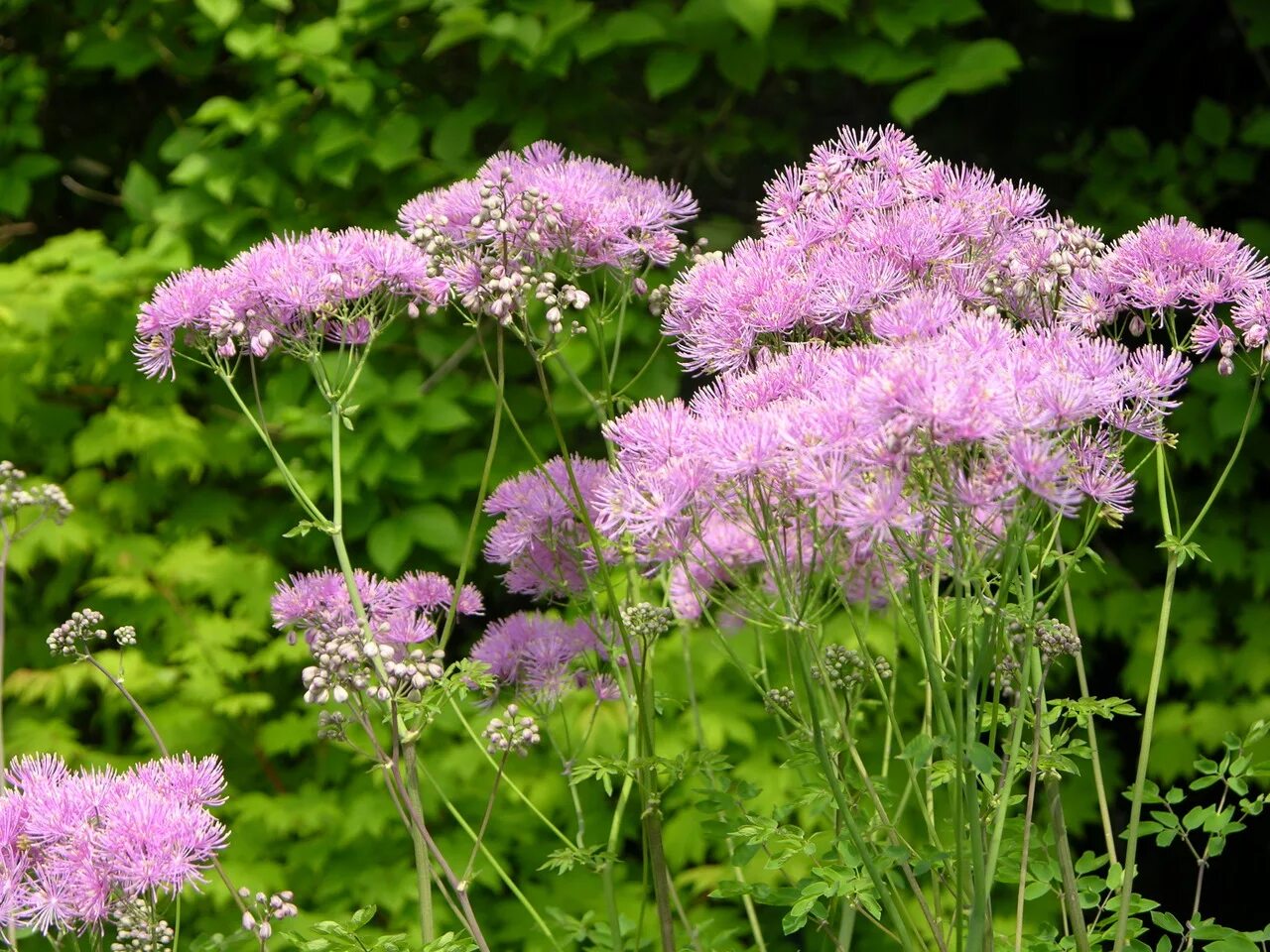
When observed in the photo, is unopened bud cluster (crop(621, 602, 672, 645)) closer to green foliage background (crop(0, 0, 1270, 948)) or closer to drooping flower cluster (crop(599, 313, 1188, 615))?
drooping flower cluster (crop(599, 313, 1188, 615))

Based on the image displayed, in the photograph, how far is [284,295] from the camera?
1.89m

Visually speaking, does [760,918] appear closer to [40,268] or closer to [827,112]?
[827,112]

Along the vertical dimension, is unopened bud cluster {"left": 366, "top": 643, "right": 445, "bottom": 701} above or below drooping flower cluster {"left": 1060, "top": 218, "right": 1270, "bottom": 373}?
below

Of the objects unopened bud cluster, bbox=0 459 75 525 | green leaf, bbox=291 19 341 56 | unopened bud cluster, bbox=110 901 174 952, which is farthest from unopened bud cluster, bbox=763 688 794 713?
green leaf, bbox=291 19 341 56

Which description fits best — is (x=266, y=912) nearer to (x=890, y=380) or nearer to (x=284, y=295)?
(x=284, y=295)

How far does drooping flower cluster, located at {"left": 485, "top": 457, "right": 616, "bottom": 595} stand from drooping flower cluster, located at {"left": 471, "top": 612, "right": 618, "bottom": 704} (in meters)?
0.07

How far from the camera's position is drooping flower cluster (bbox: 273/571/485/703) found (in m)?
1.72

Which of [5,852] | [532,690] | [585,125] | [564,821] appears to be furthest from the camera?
[585,125]

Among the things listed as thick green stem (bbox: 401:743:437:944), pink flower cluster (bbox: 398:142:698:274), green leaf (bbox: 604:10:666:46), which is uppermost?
green leaf (bbox: 604:10:666:46)

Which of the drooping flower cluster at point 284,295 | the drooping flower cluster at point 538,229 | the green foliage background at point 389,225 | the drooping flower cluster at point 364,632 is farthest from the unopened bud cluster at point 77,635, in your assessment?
the green foliage background at point 389,225

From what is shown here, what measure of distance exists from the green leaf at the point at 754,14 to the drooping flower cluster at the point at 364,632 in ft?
5.28

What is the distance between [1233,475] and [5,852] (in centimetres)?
320

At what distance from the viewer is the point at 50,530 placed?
3760mm

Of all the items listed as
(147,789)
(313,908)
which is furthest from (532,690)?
(313,908)
